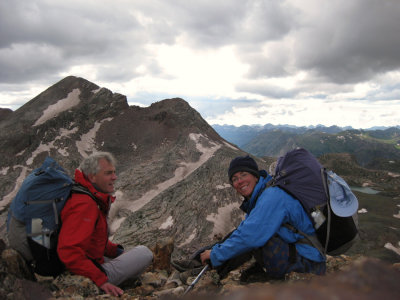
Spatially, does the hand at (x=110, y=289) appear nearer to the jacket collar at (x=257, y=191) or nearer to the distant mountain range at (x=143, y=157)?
the jacket collar at (x=257, y=191)

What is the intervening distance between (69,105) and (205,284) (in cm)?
7763

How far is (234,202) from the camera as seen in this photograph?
43438 millimetres

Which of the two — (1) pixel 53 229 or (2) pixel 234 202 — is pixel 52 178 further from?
Answer: (2) pixel 234 202

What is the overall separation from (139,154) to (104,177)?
2259 inches

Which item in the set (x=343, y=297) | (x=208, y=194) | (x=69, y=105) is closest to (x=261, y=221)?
(x=343, y=297)

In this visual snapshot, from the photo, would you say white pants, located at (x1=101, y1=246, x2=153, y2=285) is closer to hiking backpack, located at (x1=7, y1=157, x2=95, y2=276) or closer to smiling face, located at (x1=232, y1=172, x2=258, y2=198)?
hiking backpack, located at (x1=7, y1=157, x2=95, y2=276)

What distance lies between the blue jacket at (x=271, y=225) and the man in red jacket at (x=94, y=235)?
329 centimetres

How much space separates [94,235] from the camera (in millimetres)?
7645

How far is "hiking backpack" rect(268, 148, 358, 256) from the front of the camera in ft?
21.4

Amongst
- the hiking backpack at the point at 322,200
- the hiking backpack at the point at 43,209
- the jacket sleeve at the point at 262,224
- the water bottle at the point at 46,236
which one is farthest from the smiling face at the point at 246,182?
the water bottle at the point at 46,236

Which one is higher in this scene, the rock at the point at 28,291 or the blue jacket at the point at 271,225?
the blue jacket at the point at 271,225

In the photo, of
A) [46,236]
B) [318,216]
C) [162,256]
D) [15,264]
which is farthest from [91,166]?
[162,256]

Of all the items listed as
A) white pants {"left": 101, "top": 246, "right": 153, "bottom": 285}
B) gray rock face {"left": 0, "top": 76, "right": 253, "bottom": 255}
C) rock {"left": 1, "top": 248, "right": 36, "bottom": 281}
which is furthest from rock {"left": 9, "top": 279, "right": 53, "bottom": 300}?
gray rock face {"left": 0, "top": 76, "right": 253, "bottom": 255}

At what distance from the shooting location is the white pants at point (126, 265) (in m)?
7.98
